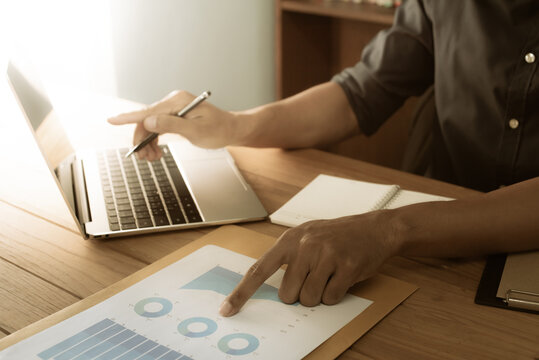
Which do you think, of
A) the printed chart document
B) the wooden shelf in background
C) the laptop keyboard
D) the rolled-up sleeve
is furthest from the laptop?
the wooden shelf in background

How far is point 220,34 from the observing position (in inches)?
118

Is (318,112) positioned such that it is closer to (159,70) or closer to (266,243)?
(266,243)

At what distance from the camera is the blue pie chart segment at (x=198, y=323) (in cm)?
70

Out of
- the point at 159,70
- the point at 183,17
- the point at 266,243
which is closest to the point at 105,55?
the point at 159,70

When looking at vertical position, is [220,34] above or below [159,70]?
above

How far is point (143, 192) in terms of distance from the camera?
105 cm

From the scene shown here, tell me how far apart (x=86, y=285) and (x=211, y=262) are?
0.53 ft

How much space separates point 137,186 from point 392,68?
0.64 m

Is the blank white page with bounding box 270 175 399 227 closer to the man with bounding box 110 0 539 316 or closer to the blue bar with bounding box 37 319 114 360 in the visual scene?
the man with bounding box 110 0 539 316

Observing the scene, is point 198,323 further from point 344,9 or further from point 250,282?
point 344,9

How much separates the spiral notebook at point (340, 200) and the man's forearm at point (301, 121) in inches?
7.8

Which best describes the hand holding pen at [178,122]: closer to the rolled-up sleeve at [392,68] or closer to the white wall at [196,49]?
the rolled-up sleeve at [392,68]

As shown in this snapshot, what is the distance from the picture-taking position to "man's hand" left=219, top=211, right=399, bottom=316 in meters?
0.75

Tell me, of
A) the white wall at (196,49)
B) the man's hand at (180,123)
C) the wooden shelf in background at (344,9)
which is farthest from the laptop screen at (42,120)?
the white wall at (196,49)
